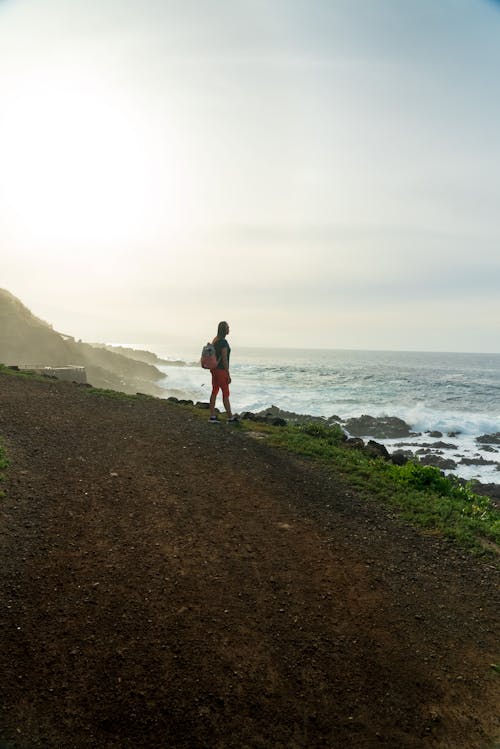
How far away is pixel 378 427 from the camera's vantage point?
1045 inches

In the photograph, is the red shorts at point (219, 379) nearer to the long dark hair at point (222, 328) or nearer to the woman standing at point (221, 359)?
the woman standing at point (221, 359)

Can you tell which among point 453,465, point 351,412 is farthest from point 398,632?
point 351,412

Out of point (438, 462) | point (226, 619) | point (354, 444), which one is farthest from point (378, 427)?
point (226, 619)

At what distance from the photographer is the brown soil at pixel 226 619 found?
3361mm

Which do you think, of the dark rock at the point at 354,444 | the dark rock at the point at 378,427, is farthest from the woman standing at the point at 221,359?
the dark rock at the point at 378,427

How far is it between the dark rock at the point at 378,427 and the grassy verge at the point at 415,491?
14623mm

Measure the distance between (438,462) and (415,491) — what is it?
12666 mm

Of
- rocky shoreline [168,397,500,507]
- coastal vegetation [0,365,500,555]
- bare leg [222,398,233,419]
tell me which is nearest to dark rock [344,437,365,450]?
coastal vegetation [0,365,500,555]

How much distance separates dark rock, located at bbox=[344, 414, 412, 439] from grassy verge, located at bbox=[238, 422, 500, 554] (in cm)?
1462

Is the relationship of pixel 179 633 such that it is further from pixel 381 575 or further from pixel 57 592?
pixel 381 575

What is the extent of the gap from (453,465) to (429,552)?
14895 mm

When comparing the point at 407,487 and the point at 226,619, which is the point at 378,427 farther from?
the point at 226,619

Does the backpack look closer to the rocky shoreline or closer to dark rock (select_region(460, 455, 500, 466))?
the rocky shoreline

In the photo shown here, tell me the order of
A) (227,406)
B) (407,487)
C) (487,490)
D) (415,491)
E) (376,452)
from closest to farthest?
(415,491)
(407,487)
(376,452)
(227,406)
(487,490)
